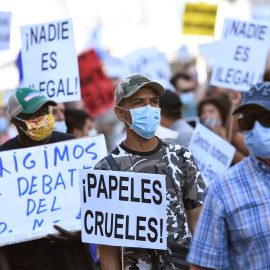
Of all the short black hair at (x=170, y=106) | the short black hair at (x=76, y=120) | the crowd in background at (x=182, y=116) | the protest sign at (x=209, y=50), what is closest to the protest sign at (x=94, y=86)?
the crowd in background at (x=182, y=116)

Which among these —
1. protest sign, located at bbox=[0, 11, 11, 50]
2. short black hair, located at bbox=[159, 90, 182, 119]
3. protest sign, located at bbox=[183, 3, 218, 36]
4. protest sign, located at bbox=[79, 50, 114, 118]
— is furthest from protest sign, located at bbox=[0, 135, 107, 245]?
protest sign, located at bbox=[183, 3, 218, 36]

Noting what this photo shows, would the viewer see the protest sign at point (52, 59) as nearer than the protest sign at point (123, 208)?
No

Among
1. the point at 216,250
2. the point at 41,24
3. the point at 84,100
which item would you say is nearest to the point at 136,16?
the point at 84,100

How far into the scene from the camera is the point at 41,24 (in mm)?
7480

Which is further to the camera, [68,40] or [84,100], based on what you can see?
[84,100]

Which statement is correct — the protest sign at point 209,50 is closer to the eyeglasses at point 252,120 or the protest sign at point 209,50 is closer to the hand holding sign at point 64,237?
the hand holding sign at point 64,237

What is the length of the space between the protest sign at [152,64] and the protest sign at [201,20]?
2.25 ft

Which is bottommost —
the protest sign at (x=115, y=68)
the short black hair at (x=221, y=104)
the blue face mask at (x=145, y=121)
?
→ the protest sign at (x=115, y=68)

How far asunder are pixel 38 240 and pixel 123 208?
1172 millimetres

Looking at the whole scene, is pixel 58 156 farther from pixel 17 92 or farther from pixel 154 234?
pixel 154 234

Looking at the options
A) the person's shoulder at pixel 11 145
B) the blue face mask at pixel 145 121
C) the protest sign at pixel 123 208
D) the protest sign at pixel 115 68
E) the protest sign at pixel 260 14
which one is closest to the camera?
the protest sign at pixel 123 208

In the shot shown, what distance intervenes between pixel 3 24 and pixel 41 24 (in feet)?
4.49

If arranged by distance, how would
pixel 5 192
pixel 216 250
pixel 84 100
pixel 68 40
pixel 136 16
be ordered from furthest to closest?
pixel 136 16
pixel 84 100
pixel 68 40
pixel 5 192
pixel 216 250

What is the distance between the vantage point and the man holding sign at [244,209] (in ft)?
11.9
